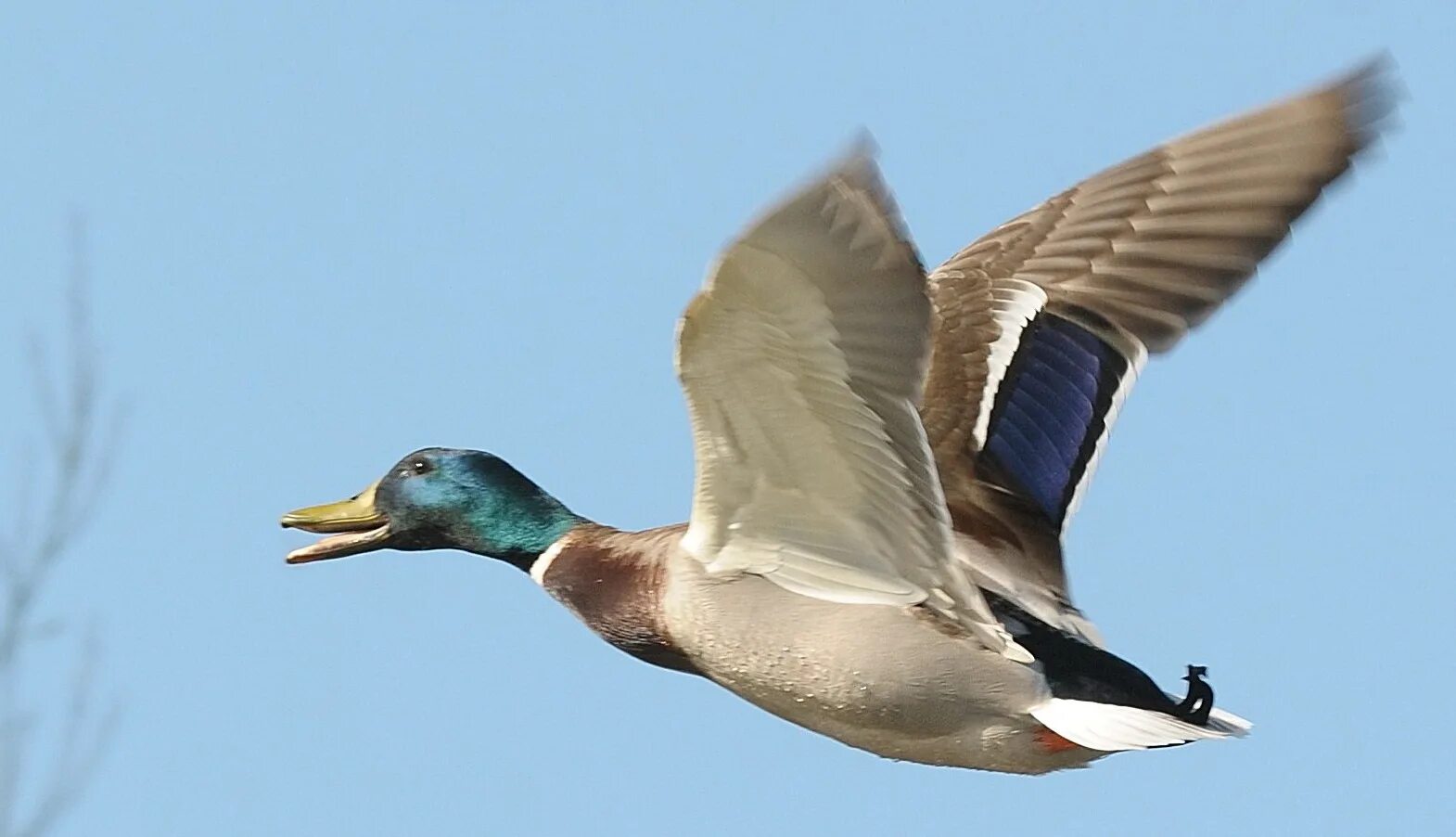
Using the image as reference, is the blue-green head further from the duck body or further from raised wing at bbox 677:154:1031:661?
raised wing at bbox 677:154:1031:661

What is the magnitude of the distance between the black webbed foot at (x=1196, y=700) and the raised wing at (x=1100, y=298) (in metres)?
0.81

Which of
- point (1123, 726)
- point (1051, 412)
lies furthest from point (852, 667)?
point (1051, 412)

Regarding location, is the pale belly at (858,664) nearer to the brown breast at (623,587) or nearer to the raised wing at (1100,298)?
the brown breast at (623,587)

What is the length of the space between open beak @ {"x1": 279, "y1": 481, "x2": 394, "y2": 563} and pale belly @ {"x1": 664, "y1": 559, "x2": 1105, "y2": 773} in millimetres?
1267

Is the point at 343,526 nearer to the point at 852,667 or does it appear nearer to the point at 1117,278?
the point at 852,667

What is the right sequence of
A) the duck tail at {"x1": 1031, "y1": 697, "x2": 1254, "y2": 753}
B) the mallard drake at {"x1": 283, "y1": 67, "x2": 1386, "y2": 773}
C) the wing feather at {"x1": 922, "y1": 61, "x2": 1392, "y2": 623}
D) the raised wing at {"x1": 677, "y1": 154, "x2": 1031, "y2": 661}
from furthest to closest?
1. the wing feather at {"x1": 922, "y1": 61, "x2": 1392, "y2": 623}
2. the duck tail at {"x1": 1031, "y1": 697, "x2": 1254, "y2": 753}
3. the mallard drake at {"x1": 283, "y1": 67, "x2": 1386, "y2": 773}
4. the raised wing at {"x1": 677, "y1": 154, "x2": 1031, "y2": 661}

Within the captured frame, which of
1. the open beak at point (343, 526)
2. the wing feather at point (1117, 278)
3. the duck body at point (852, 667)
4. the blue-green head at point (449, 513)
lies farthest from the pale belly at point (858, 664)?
the open beak at point (343, 526)

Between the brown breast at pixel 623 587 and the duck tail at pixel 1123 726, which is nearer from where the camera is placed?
the duck tail at pixel 1123 726

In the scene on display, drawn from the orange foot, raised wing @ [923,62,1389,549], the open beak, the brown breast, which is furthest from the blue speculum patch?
the open beak

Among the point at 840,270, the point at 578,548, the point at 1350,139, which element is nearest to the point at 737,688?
the point at 578,548

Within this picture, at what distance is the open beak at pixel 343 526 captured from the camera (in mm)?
7305

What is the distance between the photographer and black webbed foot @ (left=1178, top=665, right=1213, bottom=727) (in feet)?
20.2

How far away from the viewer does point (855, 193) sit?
4.59 m

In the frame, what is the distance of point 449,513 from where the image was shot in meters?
7.24
